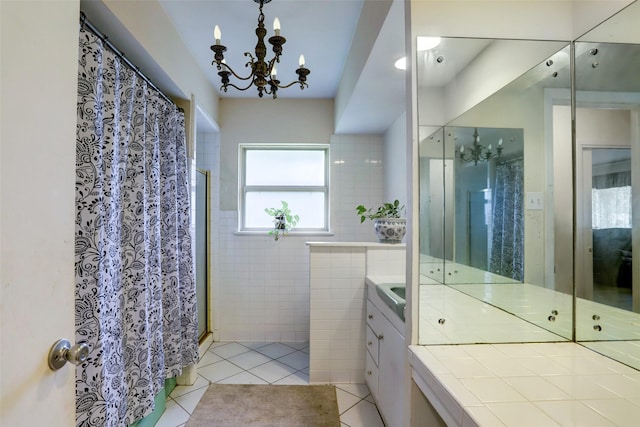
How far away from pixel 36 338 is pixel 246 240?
2.55 meters

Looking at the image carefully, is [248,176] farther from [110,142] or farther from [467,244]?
[467,244]

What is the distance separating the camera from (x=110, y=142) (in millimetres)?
1386

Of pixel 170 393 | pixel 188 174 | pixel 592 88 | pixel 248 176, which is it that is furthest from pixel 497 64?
pixel 170 393

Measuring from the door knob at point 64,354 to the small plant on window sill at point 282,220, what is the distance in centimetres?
245

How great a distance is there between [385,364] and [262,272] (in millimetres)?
1738

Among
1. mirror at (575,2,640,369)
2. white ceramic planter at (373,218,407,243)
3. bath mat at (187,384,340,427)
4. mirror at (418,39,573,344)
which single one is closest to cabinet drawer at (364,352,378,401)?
bath mat at (187,384,340,427)

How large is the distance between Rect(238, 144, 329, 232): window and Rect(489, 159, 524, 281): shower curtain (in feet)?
6.94

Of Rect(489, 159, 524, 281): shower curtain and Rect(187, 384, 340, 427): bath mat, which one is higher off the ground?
Rect(489, 159, 524, 281): shower curtain

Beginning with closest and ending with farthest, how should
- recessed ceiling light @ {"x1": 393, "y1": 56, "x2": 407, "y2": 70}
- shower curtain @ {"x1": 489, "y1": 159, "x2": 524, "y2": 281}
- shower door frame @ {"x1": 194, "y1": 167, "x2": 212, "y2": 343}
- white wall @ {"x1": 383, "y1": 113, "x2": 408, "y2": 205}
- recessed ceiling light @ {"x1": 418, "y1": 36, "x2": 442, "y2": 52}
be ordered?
recessed ceiling light @ {"x1": 418, "y1": 36, "x2": 442, "y2": 52}
shower curtain @ {"x1": 489, "y1": 159, "x2": 524, "y2": 281}
recessed ceiling light @ {"x1": 393, "y1": 56, "x2": 407, "y2": 70}
white wall @ {"x1": 383, "y1": 113, "x2": 408, "y2": 205}
shower door frame @ {"x1": 194, "y1": 167, "x2": 212, "y2": 343}

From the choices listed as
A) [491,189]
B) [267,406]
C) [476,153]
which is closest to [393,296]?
[491,189]

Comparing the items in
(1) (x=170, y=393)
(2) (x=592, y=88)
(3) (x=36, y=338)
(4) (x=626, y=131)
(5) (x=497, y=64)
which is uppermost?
(5) (x=497, y=64)

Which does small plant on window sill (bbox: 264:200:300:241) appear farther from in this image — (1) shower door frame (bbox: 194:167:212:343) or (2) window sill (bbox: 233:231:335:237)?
(1) shower door frame (bbox: 194:167:212:343)

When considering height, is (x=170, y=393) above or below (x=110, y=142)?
below

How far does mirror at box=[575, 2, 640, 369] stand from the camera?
38.2 inches
